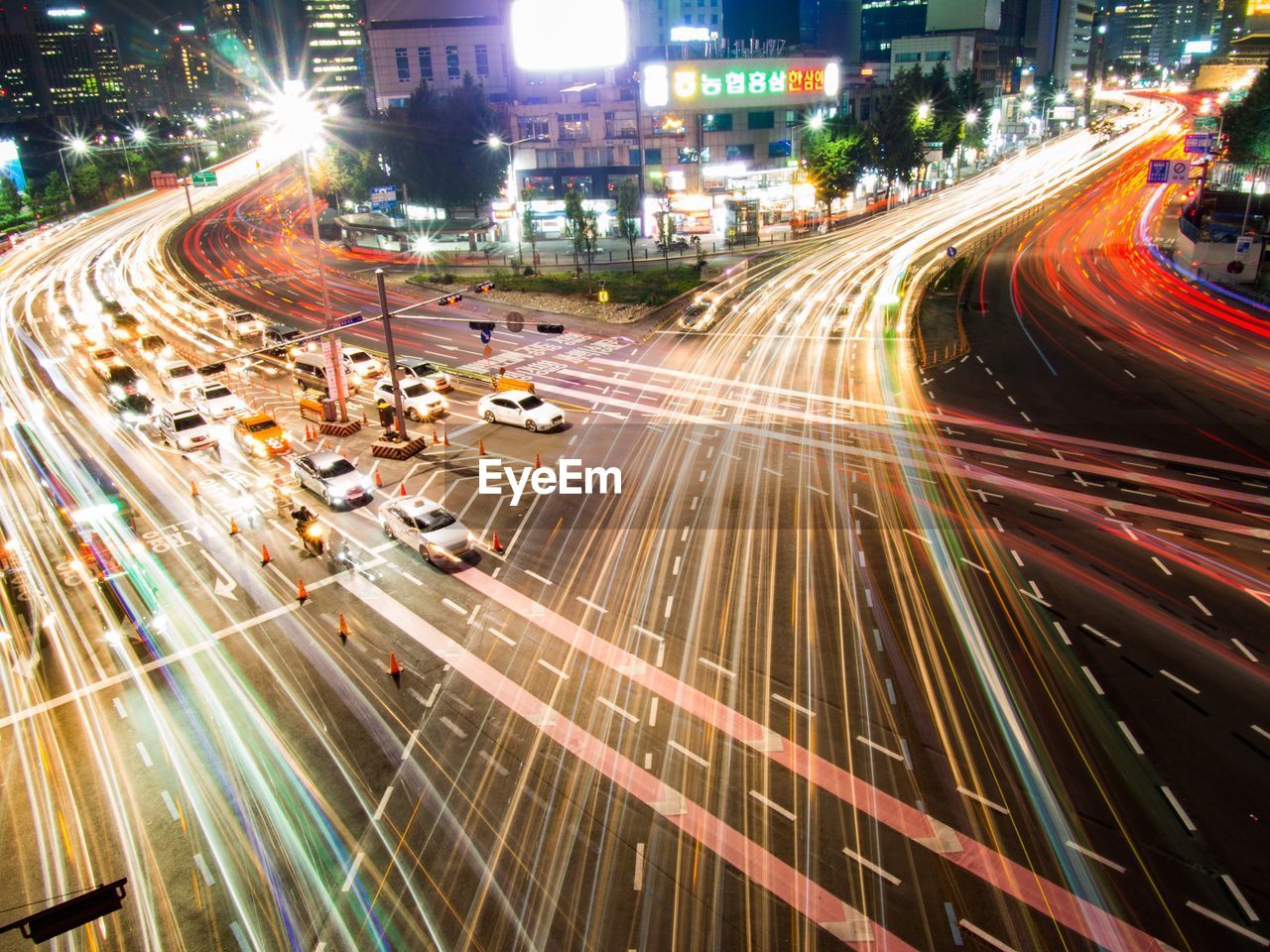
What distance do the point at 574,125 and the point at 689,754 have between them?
80.1 metres

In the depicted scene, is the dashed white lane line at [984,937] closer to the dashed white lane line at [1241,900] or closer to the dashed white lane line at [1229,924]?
the dashed white lane line at [1229,924]

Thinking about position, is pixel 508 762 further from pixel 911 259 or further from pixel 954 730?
pixel 911 259

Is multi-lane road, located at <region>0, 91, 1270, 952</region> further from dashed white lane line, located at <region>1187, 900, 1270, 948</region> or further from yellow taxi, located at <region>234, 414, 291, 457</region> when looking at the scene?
yellow taxi, located at <region>234, 414, 291, 457</region>

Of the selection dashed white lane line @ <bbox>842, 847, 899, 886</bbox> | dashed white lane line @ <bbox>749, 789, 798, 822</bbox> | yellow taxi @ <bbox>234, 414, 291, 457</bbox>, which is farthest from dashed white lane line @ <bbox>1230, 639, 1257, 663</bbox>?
yellow taxi @ <bbox>234, 414, 291, 457</bbox>

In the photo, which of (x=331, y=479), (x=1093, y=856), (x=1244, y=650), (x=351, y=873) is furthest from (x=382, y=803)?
(x=1244, y=650)

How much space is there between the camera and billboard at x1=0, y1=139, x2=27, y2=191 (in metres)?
93.3

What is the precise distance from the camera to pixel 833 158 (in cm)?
7975

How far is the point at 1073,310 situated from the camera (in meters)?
48.8

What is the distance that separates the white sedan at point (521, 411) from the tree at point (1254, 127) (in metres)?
68.2

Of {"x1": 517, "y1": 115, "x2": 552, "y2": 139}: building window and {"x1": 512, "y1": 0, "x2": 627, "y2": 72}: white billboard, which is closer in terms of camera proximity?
{"x1": 512, "y1": 0, "x2": 627, "y2": 72}: white billboard

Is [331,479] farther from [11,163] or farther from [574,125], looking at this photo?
[11,163]
